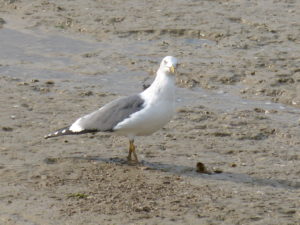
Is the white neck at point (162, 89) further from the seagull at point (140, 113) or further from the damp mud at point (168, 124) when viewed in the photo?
the damp mud at point (168, 124)

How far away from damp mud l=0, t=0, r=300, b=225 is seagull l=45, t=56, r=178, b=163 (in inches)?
12.5

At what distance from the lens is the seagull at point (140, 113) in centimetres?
851

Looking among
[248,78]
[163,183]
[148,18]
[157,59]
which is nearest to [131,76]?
[157,59]

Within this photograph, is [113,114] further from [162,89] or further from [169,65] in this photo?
[169,65]

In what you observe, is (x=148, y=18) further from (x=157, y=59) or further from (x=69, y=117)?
(x=69, y=117)

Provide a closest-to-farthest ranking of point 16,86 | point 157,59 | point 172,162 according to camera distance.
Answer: point 172,162 → point 16,86 → point 157,59

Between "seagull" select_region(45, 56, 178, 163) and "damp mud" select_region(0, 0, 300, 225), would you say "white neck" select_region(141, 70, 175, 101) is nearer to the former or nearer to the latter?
"seagull" select_region(45, 56, 178, 163)

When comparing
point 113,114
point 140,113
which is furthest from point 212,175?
point 113,114

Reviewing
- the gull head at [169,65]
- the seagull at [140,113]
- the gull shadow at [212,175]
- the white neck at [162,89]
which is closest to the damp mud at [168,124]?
the gull shadow at [212,175]

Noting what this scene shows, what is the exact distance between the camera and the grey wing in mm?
8609

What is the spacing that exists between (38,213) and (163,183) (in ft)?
4.42

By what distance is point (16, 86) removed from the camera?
36.7 feet

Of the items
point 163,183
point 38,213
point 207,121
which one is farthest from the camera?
point 207,121

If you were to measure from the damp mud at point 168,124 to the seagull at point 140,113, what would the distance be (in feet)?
1.04
